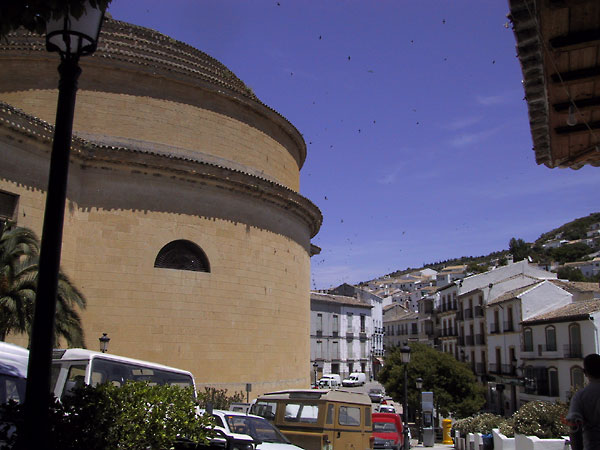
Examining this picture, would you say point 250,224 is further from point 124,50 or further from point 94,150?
point 124,50

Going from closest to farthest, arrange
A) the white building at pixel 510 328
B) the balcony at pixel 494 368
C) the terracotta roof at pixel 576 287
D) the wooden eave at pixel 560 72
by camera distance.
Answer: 1. the wooden eave at pixel 560 72
2. the white building at pixel 510 328
3. the terracotta roof at pixel 576 287
4. the balcony at pixel 494 368

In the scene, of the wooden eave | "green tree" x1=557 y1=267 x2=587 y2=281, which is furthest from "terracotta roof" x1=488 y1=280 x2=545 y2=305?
"green tree" x1=557 y1=267 x2=587 y2=281

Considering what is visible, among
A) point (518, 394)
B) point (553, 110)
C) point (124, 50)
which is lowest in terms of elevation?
point (518, 394)

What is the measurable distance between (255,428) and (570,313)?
22.8 metres

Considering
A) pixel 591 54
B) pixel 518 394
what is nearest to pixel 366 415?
pixel 591 54

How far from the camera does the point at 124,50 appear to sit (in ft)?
61.0

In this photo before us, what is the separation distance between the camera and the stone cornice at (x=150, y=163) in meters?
14.4

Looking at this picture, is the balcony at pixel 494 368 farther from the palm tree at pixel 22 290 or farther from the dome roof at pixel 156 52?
the palm tree at pixel 22 290

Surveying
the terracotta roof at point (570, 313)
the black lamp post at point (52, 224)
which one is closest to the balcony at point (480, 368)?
the terracotta roof at point (570, 313)

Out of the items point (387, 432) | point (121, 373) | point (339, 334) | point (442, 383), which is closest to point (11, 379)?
point (121, 373)

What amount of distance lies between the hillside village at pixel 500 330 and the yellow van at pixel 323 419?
853cm

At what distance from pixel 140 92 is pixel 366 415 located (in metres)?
11.8

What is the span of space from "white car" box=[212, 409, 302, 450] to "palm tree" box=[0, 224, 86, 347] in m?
3.66

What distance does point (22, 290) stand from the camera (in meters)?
11.6
